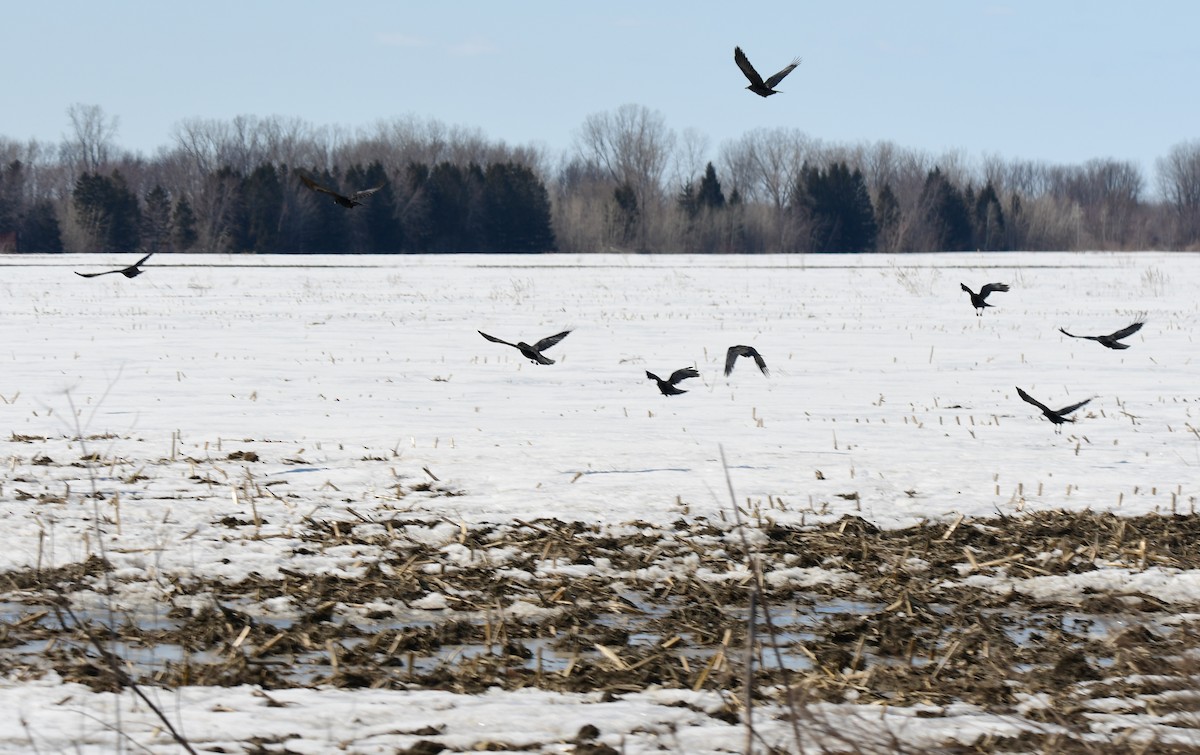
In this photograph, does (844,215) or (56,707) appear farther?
(844,215)

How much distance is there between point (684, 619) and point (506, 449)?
4.20 metres

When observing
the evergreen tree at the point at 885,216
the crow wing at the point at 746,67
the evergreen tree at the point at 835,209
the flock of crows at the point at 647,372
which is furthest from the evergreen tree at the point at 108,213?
the crow wing at the point at 746,67

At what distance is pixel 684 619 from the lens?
17.5 feet

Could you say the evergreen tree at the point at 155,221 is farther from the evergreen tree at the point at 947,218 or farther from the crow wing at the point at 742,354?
the crow wing at the point at 742,354

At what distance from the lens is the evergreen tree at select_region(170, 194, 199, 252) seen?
7438 centimetres

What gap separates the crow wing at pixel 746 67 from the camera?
739cm

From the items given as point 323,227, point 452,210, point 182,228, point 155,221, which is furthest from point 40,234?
point 452,210

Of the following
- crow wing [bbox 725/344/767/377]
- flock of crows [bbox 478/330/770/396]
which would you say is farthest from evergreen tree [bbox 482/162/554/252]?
flock of crows [bbox 478/330/770/396]

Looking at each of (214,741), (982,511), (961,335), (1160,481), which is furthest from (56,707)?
(961,335)

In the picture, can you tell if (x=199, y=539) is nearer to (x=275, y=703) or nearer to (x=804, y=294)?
(x=275, y=703)

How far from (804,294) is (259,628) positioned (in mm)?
26417

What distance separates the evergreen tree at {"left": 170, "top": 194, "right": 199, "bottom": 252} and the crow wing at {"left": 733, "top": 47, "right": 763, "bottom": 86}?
71.7 metres

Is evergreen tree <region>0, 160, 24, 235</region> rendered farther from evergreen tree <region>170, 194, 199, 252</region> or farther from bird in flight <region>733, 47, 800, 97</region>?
bird in flight <region>733, 47, 800, 97</region>

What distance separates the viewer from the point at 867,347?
18.0 metres
